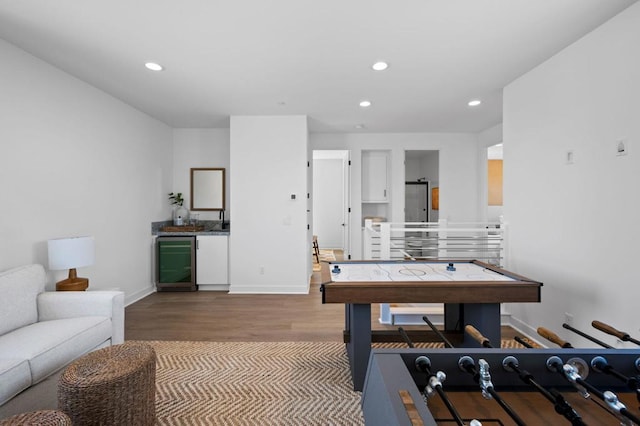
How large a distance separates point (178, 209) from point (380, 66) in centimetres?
388

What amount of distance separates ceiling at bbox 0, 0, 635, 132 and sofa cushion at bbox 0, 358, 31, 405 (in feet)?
7.15

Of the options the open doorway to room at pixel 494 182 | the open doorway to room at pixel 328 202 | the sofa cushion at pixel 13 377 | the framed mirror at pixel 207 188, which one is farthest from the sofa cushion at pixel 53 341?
the open doorway to room at pixel 494 182

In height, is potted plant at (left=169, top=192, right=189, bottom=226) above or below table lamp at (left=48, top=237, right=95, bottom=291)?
above

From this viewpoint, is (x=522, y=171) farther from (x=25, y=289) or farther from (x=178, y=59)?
(x=25, y=289)

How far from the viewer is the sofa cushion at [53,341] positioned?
5.64 feet

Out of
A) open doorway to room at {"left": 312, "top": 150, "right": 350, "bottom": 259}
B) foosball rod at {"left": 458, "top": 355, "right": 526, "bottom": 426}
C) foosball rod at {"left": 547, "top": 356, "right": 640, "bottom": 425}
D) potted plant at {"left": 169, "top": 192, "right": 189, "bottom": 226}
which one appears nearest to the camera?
foosball rod at {"left": 547, "top": 356, "right": 640, "bottom": 425}

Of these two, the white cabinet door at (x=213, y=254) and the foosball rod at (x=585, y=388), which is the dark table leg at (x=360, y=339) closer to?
the foosball rod at (x=585, y=388)

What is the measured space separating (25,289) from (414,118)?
4.70 meters

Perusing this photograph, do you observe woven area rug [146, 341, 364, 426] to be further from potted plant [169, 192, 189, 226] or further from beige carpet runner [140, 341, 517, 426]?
potted plant [169, 192, 189, 226]

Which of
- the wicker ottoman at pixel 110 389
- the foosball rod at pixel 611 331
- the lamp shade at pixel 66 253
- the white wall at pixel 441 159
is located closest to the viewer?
the foosball rod at pixel 611 331

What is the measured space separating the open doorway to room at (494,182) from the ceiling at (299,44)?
337 centimetres

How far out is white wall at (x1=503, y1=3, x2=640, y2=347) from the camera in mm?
2004

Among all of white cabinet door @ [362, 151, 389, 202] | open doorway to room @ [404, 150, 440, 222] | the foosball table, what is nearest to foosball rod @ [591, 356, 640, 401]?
the foosball table

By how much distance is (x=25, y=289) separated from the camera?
217 cm
